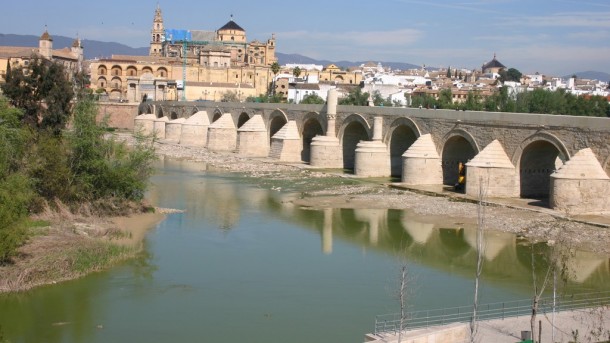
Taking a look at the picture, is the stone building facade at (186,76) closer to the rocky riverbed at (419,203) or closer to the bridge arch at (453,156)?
the rocky riverbed at (419,203)

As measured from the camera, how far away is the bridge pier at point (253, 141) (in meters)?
50.8

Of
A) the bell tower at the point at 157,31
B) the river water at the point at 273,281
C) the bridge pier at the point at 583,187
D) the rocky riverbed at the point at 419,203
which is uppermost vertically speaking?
the bell tower at the point at 157,31

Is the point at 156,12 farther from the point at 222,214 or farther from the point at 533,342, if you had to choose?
the point at 533,342

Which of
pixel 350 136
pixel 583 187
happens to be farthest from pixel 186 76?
pixel 583 187

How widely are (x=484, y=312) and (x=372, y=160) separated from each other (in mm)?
23293

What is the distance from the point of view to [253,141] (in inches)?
2008

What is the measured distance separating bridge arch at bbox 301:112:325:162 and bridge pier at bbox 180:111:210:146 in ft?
42.4

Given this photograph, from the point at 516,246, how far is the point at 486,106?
128ft

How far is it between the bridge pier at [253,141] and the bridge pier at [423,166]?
17556 millimetres

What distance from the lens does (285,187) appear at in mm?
34594

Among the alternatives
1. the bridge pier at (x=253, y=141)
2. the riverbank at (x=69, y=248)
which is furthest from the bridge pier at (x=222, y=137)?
the riverbank at (x=69, y=248)

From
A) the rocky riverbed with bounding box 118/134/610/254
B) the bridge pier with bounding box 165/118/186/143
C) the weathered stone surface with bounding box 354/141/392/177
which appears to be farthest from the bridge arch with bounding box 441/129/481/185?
the bridge pier with bounding box 165/118/186/143

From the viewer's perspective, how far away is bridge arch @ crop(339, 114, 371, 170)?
42.7 meters

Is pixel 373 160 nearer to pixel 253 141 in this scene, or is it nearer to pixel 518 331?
pixel 253 141
